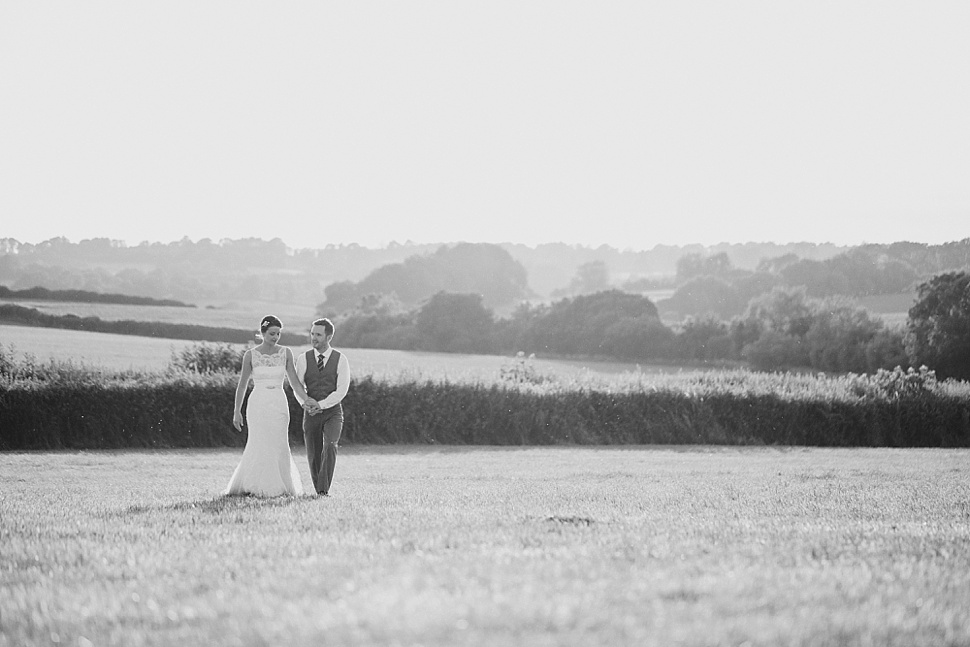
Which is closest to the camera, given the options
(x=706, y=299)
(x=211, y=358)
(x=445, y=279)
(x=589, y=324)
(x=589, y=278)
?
(x=211, y=358)

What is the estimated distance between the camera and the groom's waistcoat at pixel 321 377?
1258 centimetres

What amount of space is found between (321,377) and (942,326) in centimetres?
4945

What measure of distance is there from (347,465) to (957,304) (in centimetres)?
4236

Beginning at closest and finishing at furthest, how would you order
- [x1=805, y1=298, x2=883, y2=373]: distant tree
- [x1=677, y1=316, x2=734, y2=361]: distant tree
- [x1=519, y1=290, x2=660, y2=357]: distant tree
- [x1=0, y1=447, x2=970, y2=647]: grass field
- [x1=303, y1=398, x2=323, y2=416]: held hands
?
[x1=0, y1=447, x2=970, y2=647]: grass field < [x1=303, y1=398, x2=323, y2=416]: held hands < [x1=805, y1=298, x2=883, y2=373]: distant tree < [x1=677, y1=316, x2=734, y2=361]: distant tree < [x1=519, y1=290, x2=660, y2=357]: distant tree

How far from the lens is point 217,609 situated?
5.13 metres

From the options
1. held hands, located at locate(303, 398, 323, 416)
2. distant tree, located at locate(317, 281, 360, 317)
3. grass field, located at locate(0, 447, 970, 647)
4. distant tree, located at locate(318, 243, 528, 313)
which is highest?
distant tree, located at locate(318, 243, 528, 313)

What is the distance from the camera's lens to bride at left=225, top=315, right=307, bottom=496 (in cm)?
1238

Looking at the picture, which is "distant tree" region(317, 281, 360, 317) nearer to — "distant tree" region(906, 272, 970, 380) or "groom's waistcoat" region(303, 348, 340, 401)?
"distant tree" region(906, 272, 970, 380)

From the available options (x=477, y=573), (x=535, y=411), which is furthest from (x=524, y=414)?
(x=477, y=573)

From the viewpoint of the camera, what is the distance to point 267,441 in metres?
12.4

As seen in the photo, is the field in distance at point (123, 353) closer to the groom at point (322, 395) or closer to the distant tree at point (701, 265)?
the groom at point (322, 395)

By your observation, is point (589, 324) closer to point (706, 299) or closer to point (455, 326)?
point (455, 326)

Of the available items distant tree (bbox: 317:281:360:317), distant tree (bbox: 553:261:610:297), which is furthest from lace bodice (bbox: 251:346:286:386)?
distant tree (bbox: 553:261:610:297)

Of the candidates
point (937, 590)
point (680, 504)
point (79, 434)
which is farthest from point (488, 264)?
point (937, 590)
